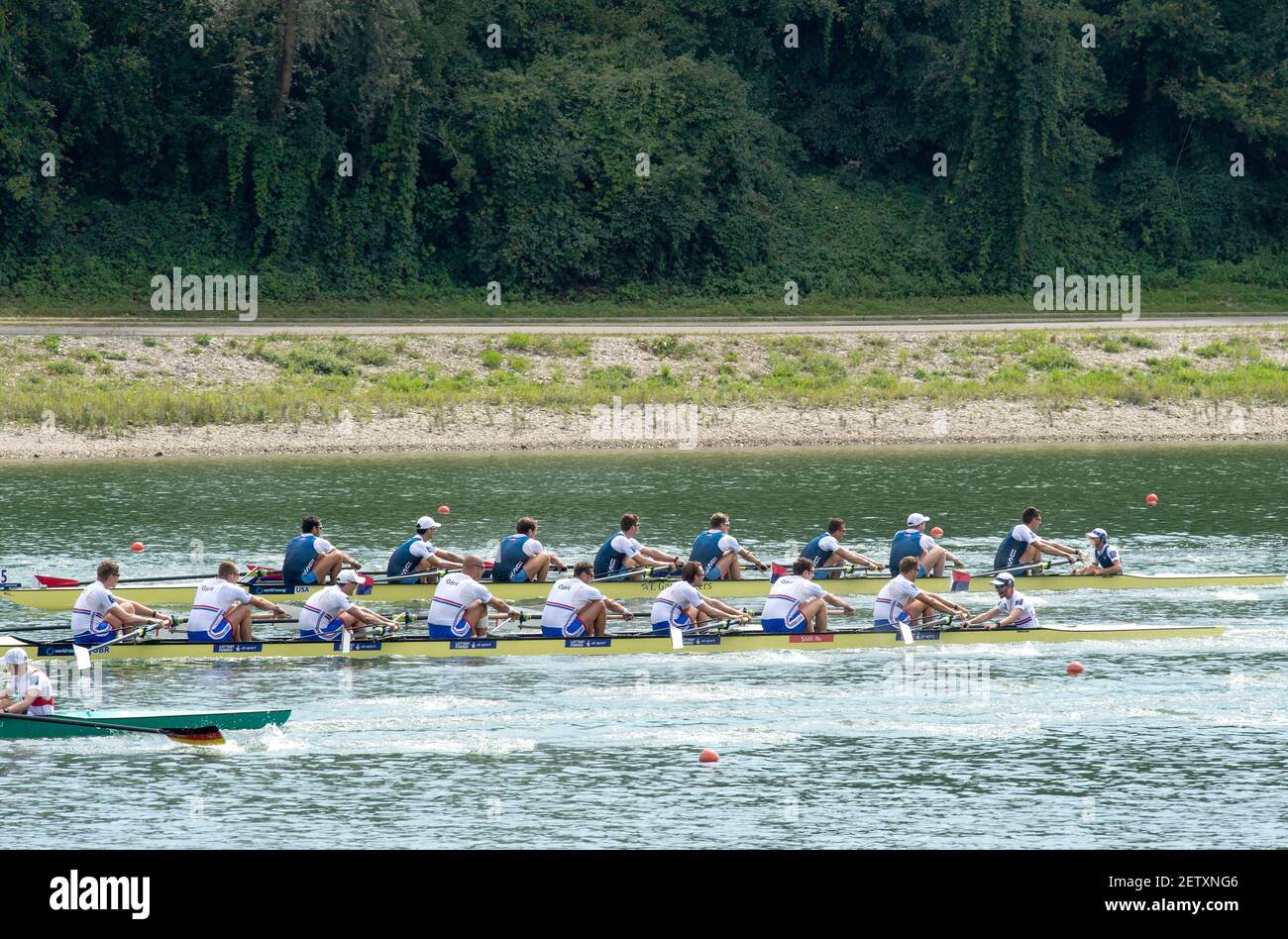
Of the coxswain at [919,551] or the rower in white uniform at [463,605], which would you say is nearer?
the rower in white uniform at [463,605]

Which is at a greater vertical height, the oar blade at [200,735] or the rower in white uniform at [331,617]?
the rower in white uniform at [331,617]

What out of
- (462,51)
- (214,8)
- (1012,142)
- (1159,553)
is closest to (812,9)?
(1012,142)

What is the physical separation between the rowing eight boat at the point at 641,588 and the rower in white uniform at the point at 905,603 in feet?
13.3

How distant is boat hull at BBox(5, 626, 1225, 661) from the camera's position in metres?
25.9

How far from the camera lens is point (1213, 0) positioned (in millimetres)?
72688

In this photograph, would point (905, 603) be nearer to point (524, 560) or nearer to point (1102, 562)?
point (1102, 562)

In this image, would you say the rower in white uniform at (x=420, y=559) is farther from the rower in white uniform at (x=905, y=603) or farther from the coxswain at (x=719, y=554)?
the rower in white uniform at (x=905, y=603)

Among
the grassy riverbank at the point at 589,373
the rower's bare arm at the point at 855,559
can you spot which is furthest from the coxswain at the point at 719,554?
the grassy riverbank at the point at 589,373

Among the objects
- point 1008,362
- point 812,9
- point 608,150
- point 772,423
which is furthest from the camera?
point 812,9

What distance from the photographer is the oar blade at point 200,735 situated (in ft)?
70.0

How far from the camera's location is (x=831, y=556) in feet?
101

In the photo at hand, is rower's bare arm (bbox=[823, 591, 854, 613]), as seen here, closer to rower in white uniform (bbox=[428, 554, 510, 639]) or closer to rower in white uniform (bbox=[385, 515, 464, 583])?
rower in white uniform (bbox=[428, 554, 510, 639])

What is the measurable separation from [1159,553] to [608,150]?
36.8 m
